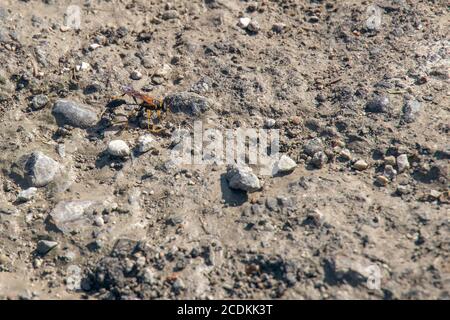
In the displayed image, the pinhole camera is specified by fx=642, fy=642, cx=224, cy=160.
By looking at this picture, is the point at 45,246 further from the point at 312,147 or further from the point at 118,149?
the point at 312,147

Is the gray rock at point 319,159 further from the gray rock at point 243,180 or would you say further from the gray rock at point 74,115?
the gray rock at point 74,115

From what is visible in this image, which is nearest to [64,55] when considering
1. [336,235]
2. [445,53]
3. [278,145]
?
[278,145]

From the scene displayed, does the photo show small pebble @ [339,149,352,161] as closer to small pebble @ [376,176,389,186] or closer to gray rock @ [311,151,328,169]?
gray rock @ [311,151,328,169]

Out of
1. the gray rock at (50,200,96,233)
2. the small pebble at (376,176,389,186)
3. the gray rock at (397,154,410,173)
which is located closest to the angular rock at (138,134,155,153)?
the gray rock at (50,200,96,233)

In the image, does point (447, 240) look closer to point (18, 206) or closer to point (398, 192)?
point (398, 192)

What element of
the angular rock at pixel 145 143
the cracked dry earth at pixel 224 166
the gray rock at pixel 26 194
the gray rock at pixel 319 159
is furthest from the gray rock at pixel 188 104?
the gray rock at pixel 26 194

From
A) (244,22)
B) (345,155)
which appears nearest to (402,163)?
(345,155)
